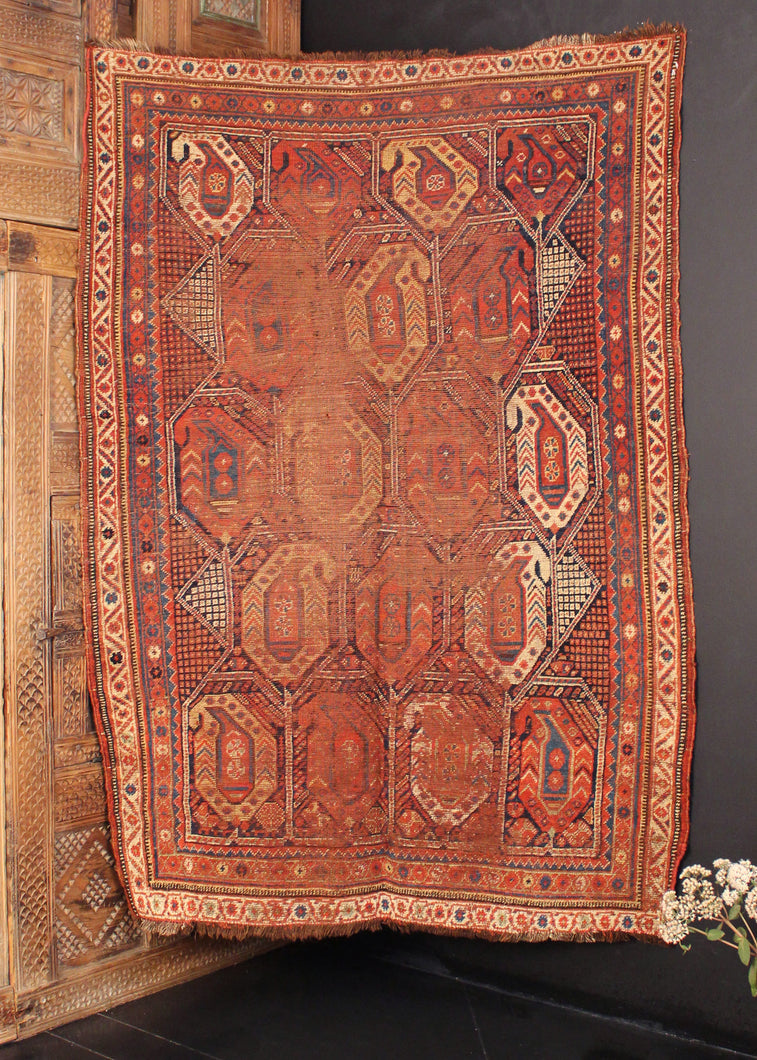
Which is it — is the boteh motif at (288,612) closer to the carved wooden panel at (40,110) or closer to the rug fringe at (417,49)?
the carved wooden panel at (40,110)

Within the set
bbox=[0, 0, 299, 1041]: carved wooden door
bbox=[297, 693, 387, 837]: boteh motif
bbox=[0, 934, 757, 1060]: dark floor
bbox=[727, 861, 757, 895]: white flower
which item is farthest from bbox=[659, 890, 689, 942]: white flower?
bbox=[0, 0, 299, 1041]: carved wooden door

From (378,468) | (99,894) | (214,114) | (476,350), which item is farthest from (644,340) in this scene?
(99,894)

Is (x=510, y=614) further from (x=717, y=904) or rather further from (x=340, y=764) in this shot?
(x=717, y=904)

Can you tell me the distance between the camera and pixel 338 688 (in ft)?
8.20

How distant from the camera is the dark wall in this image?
86.9 inches

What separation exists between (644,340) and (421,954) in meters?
1.84

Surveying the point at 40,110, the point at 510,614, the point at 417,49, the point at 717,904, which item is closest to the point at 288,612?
the point at 510,614

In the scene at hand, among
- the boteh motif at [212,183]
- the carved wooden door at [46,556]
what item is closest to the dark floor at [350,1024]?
the carved wooden door at [46,556]

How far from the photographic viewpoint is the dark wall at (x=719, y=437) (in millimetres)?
2207

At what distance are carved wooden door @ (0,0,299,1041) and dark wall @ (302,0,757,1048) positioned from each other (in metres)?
1.36

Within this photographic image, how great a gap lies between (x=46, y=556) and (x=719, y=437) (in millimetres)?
1685

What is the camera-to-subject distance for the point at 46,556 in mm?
2393

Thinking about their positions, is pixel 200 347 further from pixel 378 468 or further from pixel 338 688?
pixel 338 688

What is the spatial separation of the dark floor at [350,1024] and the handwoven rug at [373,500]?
0.24 m
